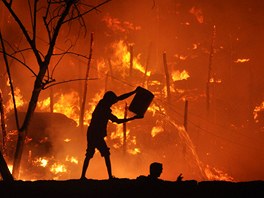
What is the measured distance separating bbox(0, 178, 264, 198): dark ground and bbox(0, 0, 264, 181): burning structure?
27.0 m

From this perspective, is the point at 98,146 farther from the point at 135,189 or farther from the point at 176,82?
the point at 176,82

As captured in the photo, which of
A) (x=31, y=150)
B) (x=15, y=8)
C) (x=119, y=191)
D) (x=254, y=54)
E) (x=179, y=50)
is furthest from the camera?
(x=179, y=50)

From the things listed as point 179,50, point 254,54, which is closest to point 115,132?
point 179,50

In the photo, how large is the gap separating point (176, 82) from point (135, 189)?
1415 inches

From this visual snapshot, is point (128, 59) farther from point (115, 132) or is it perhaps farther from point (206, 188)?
point (206, 188)

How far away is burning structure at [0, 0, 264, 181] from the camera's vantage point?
1410 inches

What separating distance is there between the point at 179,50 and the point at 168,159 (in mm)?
13872

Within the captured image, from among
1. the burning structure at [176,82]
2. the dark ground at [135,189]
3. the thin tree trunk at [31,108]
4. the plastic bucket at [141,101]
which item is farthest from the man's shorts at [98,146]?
the burning structure at [176,82]

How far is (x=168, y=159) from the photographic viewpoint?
36344mm

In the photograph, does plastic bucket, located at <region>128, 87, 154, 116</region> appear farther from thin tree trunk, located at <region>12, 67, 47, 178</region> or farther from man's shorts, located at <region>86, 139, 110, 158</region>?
thin tree trunk, located at <region>12, 67, 47, 178</region>

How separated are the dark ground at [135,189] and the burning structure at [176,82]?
27.0m

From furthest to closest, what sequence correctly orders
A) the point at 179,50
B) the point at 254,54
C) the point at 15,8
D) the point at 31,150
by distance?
the point at 179,50 → the point at 254,54 → the point at 15,8 → the point at 31,150

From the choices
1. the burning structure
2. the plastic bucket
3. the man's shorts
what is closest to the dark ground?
the man's shorts

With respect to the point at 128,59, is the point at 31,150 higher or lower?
lower
